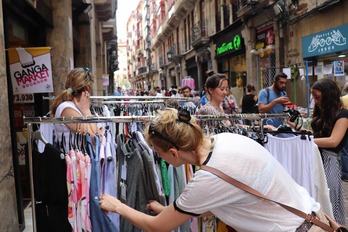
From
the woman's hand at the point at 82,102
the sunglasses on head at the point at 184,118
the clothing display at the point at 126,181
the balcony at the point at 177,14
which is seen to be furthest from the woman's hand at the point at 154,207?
the balcony at the point at 177,14

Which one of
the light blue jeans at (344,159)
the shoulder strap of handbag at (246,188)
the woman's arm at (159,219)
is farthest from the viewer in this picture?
the light blue jeans at (344,159)

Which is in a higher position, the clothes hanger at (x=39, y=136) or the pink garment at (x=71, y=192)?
the clothes hanger at (x=39, y=136)

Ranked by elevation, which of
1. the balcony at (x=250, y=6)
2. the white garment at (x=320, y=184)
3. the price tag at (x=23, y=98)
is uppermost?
the balcony at (x=250, y=6)

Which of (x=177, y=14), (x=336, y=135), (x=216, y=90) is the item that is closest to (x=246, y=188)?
(x=336, y=135)

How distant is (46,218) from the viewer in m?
2.49

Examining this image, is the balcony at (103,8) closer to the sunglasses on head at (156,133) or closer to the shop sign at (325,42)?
the shop sign at (325,42)

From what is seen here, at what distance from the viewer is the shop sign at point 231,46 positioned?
1759cm

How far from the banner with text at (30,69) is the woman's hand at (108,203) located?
297cm

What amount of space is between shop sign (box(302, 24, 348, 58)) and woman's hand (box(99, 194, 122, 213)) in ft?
30.5

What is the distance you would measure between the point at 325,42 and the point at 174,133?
405 inches

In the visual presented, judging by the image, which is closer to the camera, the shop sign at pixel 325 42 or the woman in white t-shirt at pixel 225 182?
the woman in white t-shirt at pixel 225 182

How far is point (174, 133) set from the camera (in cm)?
179

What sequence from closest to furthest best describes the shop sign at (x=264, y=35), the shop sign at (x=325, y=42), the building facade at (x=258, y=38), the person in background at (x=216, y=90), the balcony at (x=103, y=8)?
the person in background at (x=216, y=90) → the shop sign at (x=325, y=42) → the building facade at (x=258, y=38) → the balcony at (x=103, y=8) → the shop sign at (x=264, y=35)

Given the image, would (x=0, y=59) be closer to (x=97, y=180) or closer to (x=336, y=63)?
(x=97, y=180)
